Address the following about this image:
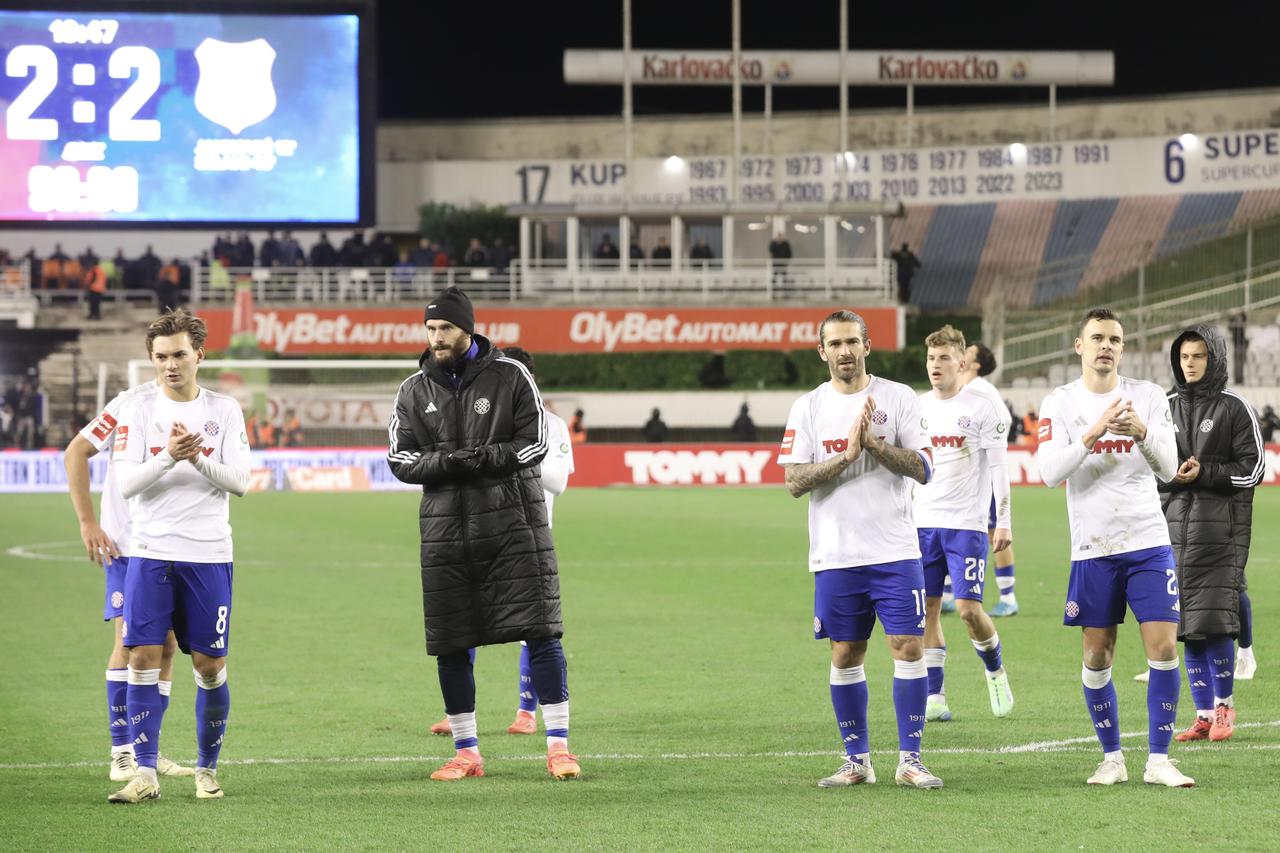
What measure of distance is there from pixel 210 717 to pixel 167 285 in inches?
1595

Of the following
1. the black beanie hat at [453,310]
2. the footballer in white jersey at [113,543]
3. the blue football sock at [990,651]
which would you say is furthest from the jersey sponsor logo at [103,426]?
the blue football sock at [990,651]

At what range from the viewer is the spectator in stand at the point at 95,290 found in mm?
45250

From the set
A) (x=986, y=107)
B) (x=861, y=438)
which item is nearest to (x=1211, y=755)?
(x=861, y=438)

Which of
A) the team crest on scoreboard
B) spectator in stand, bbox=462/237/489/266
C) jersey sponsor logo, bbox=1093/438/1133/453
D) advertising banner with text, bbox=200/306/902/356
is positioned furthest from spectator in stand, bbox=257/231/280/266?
jersey sponsor logo, bbox=1093/438/1133/453

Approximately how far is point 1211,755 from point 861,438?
8.36 feet

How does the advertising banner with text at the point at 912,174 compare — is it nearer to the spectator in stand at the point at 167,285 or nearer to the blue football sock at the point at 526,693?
the spectator in stand at the point at 167,285

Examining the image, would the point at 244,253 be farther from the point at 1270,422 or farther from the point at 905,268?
the point at 1270,422

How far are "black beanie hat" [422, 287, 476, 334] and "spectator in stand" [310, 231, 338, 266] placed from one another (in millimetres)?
40348

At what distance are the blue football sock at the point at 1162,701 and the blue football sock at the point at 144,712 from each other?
4345 mm

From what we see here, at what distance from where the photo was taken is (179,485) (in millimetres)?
7664

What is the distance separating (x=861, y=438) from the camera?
750 centimetres

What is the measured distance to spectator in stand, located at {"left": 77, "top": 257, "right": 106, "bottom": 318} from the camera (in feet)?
148

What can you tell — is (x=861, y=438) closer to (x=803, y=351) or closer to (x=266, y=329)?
(x=803, y=351)

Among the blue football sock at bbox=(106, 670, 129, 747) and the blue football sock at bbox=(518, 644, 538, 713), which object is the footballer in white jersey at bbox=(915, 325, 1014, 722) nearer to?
the blue football sock at bbox=(518, 644, 538, 713)
